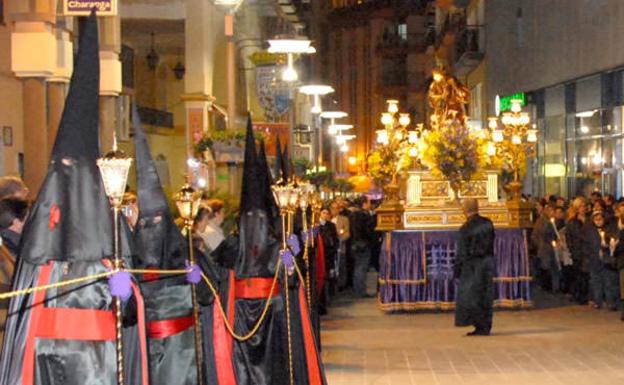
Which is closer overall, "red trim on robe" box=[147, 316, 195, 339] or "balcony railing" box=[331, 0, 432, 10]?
"red trim on robe" box=[147, 316, 195, 339]

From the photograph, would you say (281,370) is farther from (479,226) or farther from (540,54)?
(540,54)

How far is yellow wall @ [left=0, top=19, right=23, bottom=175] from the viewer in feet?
59.1

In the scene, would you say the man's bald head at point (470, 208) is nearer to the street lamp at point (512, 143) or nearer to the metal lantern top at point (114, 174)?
the street lamp at point (512, 143)

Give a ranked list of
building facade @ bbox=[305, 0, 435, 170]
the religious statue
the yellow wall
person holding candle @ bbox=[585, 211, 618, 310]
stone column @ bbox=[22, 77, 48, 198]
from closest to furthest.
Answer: stone column @ bbox=[22, 77, 48, 198] < the yellow wall < person holding candle @ bbox=[585, 211, 618, 310] < the religious statue < building facade @ bbox=[305, 0, 435, 170]

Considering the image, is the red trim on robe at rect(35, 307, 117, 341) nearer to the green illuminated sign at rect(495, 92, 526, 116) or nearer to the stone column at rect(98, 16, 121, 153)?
the stone column at rect(98, 16, 121, 153)

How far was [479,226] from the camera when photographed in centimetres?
1758

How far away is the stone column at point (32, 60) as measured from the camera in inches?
660

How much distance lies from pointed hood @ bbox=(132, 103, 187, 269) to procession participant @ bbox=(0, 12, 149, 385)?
136cm

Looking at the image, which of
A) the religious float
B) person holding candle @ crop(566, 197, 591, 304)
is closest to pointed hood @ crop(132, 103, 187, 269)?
the religious float

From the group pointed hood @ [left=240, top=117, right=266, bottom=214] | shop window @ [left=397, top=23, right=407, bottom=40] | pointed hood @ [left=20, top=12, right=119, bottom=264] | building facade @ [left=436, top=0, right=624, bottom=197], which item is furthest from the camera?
shop window @ [left=397, top=23, right=407, bottom=40]

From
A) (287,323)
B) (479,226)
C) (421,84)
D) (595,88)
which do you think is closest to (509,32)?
(595,88)

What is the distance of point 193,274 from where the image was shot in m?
8.79

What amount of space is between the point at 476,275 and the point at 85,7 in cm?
661

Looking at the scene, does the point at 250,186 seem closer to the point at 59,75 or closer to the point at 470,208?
the point at 470,208
